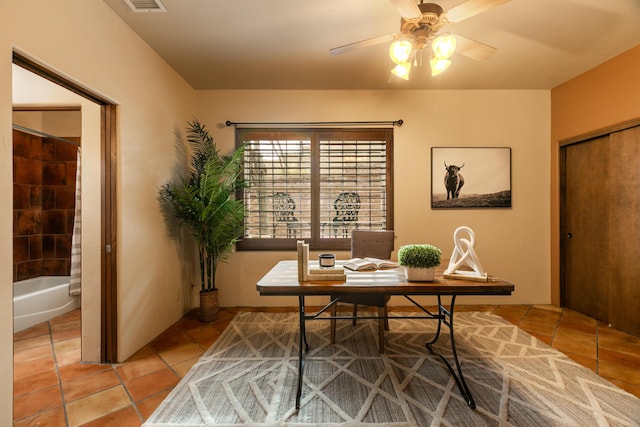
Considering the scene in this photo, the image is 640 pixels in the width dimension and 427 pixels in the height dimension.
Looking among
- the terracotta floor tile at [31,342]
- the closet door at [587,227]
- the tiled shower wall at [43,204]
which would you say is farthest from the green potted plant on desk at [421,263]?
the tiled shower wall at [43,204]

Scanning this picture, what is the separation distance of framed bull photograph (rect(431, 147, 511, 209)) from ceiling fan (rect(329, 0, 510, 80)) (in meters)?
1.64

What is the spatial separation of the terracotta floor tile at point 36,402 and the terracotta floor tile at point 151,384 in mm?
385

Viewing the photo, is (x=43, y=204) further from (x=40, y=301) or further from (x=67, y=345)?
(x=67, y=345)

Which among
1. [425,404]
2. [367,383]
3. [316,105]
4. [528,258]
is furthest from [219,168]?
[528,258]

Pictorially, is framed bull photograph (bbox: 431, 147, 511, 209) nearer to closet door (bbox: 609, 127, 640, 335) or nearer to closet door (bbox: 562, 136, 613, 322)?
closet door (bbox: 562, 136, 613, 322)

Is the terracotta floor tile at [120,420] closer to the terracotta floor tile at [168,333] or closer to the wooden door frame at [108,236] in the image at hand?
the wooden door frame at [108,236]

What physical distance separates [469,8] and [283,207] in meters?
2.63

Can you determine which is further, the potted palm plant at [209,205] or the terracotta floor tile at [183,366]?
the potted palm plant at [209,205]

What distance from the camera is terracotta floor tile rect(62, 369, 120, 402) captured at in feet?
6.20

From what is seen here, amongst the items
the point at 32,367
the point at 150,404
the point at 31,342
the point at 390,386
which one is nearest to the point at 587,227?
the point at 390,386

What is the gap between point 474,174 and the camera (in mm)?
3594

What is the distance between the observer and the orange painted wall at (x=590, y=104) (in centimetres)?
274

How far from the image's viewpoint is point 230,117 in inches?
142

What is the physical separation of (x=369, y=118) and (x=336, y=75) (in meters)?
0.69
